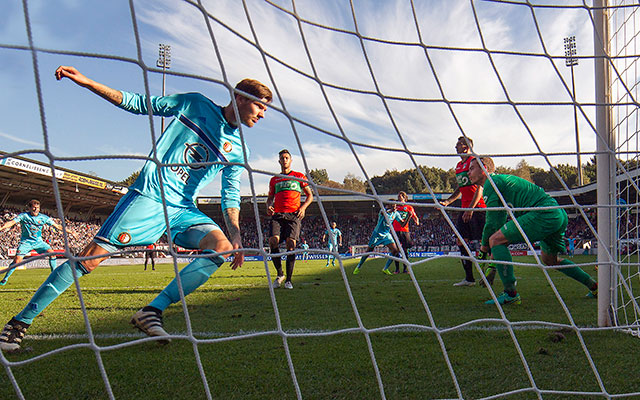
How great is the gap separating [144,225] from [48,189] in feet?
50.3

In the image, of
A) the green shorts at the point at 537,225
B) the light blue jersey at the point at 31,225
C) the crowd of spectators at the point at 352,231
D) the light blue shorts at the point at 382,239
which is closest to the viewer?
the green shorts at the point at 537,225

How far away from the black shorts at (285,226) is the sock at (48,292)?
3.46 meters

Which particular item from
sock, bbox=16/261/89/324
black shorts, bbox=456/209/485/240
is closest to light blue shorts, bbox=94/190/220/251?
sock, bbox=16/261/89/324

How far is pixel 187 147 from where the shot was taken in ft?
8.52

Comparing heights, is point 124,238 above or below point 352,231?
below

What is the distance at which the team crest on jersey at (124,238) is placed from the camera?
2.41 metres

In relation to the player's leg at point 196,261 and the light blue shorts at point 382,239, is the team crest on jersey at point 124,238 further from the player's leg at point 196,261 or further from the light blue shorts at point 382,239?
the light blue shorts at point 382,239

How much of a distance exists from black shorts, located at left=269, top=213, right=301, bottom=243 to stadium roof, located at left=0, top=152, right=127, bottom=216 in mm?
10147

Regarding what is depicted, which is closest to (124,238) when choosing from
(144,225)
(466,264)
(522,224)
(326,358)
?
(144,225)

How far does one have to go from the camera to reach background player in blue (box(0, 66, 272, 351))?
2.38m

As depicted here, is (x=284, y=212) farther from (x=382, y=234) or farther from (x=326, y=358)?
(x=326, y=358)

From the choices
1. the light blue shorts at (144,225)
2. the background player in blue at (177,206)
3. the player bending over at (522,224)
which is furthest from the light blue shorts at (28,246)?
the player bending over at (522,224)

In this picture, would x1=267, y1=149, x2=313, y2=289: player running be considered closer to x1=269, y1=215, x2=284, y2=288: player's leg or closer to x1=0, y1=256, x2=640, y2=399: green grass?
x1=269, y1=215, x2=284, y2=288: player's leg

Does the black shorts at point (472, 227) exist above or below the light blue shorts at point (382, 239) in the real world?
below
